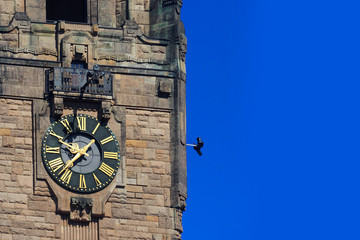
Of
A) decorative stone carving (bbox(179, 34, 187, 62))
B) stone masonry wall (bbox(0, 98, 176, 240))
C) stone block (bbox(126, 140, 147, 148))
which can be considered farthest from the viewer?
decorative stone carving (bbox(179, 34, 187, 62))

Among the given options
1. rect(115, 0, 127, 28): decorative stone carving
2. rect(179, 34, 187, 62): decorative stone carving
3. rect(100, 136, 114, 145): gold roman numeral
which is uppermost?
rect(115, 0, 127, 28): decorative stone carving

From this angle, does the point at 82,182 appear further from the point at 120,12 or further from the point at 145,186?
the point at 120,12

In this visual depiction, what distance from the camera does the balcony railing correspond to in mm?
78875

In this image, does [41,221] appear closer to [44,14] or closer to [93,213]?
[93,213]

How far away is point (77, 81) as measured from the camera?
259 ft

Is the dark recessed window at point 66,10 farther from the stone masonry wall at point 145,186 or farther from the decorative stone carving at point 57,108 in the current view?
the decorative stone carving at point 57,108

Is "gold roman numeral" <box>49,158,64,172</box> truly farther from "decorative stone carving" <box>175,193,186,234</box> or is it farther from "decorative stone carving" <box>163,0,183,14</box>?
"decorative stone carving" <box>163,0,183,14</box>

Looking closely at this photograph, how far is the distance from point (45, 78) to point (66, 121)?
4.61 ft

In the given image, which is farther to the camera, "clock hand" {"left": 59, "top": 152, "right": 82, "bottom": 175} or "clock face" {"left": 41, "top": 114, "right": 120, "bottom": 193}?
"clock hand" {"left": 59, "top": 152, "right": 82, "bottom": 175}

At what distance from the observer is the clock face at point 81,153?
7812cm

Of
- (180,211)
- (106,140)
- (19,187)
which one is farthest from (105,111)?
(180,211)

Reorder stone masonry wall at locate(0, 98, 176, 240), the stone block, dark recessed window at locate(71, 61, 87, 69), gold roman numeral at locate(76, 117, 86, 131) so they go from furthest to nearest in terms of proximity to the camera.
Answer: dark recessed window at locate(71, 61, 87, 69) < the stone block < gold roman numeral at locate(76, 117, 86, 131) < stone masonry wall at locate(0, 98, 176, 240)

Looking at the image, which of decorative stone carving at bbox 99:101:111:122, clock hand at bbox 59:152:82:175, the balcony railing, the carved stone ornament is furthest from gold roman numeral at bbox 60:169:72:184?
the balcony railing

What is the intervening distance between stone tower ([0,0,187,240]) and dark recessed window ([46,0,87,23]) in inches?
91.0
